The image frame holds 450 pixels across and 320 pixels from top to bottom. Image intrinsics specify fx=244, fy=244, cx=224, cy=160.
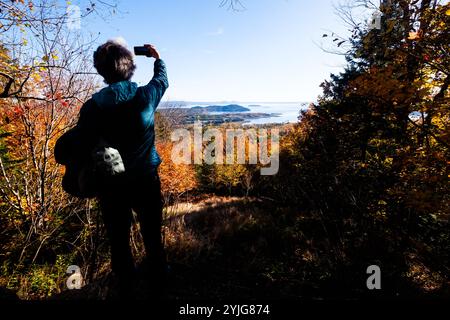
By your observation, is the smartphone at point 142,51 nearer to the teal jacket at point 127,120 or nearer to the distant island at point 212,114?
the teal jacket at point 127,120

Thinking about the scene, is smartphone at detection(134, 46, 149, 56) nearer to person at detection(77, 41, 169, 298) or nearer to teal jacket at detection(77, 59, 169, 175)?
person at detection(77, 41, 169, 298)

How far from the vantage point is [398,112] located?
455 cm

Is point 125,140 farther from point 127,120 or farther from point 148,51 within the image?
point 148,51

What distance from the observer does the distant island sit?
39.7 m

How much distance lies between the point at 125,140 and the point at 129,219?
58cm

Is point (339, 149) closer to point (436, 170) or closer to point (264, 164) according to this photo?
point (436, 170)

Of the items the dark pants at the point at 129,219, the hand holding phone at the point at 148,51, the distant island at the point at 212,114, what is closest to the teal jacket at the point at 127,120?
the dark pants at the point at 129,219

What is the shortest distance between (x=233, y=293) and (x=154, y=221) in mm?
2460

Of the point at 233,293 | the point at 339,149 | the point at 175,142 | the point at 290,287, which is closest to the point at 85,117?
the point at 233,293

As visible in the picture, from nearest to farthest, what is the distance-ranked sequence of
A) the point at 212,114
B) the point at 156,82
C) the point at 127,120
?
the point at 127,120 < the point at 156,82 < the point at 212,114

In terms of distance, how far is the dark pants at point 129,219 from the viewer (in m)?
1.60

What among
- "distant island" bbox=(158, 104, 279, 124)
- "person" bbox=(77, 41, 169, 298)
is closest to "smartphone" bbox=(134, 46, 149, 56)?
"person" bbox=(77, 41, 169, 298)

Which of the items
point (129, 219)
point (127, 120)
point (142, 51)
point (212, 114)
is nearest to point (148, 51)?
point (142, 51)

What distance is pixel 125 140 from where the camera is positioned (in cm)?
153
